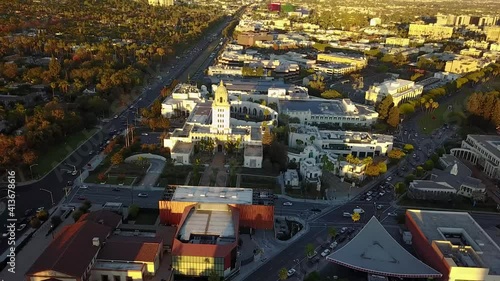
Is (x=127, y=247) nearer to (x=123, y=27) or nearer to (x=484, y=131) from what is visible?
(x=484, y=131)

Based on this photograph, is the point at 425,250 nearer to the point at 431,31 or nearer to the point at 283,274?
the point at 283,274

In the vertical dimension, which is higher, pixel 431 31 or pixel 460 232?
pixel 431 31

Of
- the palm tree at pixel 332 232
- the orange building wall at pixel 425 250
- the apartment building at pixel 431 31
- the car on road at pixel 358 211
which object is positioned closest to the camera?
the orange building wall at pixel 425 250

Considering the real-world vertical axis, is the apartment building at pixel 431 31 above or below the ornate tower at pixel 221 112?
above

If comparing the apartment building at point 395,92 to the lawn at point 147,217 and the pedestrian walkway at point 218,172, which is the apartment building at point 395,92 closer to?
the pedestrian walkway at point 218,172

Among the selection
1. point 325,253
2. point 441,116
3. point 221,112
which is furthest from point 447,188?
point 441,116

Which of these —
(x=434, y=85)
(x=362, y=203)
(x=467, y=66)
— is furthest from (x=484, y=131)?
(x=467, y=66)

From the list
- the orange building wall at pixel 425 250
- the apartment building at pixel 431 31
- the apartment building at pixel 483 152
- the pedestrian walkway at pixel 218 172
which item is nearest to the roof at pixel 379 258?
the orange building wall at pixel 425 250
